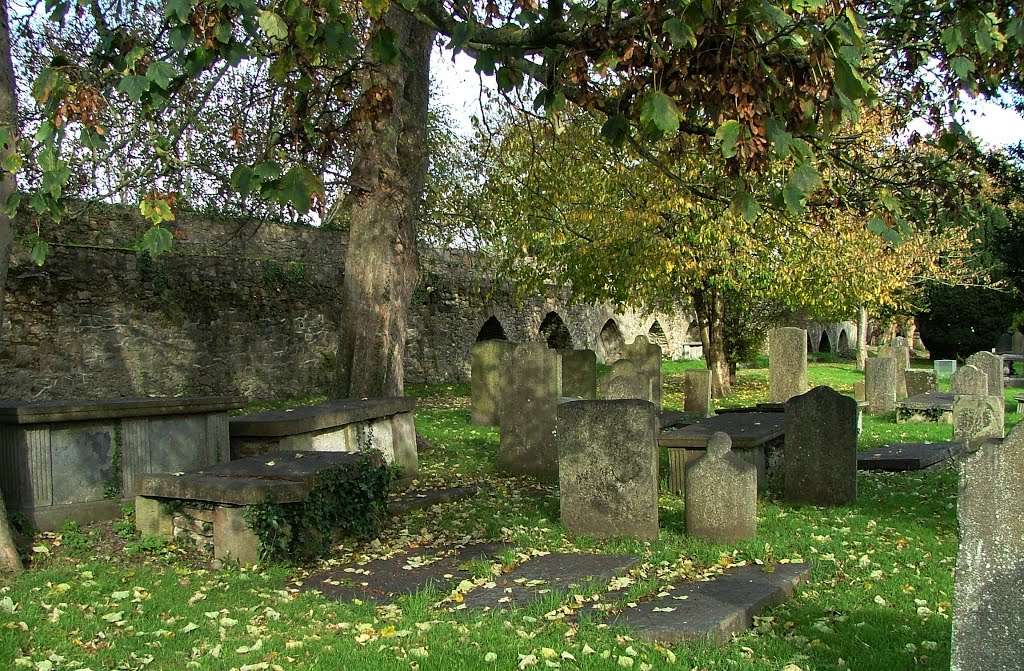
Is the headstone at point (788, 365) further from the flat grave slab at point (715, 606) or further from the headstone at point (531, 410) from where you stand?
the flat grave slab at point (715, 606)

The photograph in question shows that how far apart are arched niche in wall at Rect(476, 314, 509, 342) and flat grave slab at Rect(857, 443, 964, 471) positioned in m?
14.1

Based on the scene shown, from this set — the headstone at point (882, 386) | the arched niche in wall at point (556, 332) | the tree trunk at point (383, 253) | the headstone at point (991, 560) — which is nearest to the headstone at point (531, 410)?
the tree trunk at point (383, 253)

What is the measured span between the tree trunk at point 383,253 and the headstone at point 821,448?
468 cm

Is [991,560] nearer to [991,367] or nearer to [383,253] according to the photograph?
[383,253]

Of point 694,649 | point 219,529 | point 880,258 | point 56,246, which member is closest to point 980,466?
point 694,649

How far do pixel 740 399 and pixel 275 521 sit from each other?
47.6 ft

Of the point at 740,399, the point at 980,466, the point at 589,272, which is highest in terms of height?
the point at 589,272

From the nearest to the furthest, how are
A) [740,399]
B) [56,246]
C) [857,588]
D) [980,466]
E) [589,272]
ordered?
[980,466] < [857,588] < [56,246] < [589,272] < [740,399]

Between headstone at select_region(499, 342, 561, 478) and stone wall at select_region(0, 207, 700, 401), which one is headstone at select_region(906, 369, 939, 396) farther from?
headstone at select_region(499, 342, 561, 478)

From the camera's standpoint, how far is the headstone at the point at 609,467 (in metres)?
6.56

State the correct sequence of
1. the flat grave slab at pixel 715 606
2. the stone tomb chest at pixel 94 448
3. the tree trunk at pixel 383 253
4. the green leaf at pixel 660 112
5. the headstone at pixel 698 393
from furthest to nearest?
the headstone at pixel 698 393, the tree trunk at pixel 383 253, the stone tomb chest at pixel 94 448, the flat grave slab at pixel 715 606, the green leaf at pixel 660 112

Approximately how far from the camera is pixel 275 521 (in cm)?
591

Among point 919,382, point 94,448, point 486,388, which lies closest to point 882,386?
point 919,382

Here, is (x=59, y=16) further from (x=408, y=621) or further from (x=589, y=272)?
(x=589, y=272)
